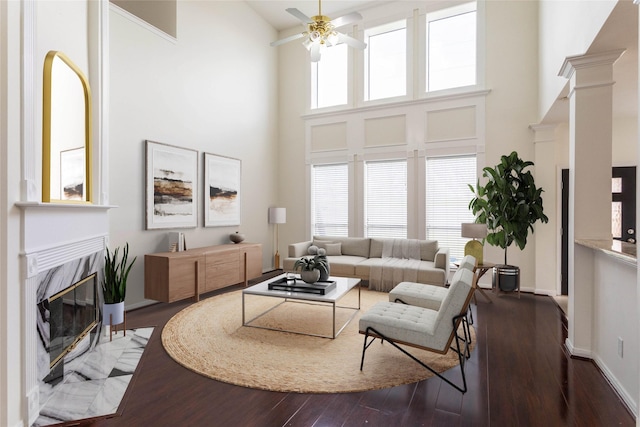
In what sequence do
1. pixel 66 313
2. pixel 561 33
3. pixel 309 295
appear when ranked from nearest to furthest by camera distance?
pixel 66 313 → pixel 309 295 → pixel 561 33

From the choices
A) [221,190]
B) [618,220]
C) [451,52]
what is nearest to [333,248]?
[221,190]

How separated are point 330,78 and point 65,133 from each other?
18.0 ft

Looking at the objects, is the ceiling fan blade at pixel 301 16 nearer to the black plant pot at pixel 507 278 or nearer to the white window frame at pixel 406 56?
the white window frame at pixel 406 56

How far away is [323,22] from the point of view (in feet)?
12.5

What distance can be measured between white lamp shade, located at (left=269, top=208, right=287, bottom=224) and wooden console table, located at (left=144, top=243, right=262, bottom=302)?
1319mm

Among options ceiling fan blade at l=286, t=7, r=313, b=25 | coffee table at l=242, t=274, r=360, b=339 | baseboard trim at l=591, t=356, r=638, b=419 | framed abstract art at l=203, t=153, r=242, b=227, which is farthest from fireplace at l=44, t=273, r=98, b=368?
baseboard trim at l=591, t=356, r=638, b=419

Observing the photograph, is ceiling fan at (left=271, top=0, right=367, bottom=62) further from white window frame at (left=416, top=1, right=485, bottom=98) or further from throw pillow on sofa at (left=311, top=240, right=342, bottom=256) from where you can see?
throw pillow on sofa at (left=311, top=240, right=342, bottom=256)

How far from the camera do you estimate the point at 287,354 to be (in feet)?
9.68

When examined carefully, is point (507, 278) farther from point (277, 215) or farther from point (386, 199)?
point (277, 215)

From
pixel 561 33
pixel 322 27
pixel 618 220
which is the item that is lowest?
pixel 618 220

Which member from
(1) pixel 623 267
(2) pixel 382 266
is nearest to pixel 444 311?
(1) pixel 623 267

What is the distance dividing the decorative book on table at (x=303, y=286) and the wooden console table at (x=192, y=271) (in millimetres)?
1302

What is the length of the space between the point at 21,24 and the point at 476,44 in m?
6.12

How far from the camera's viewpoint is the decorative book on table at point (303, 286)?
3581mm
